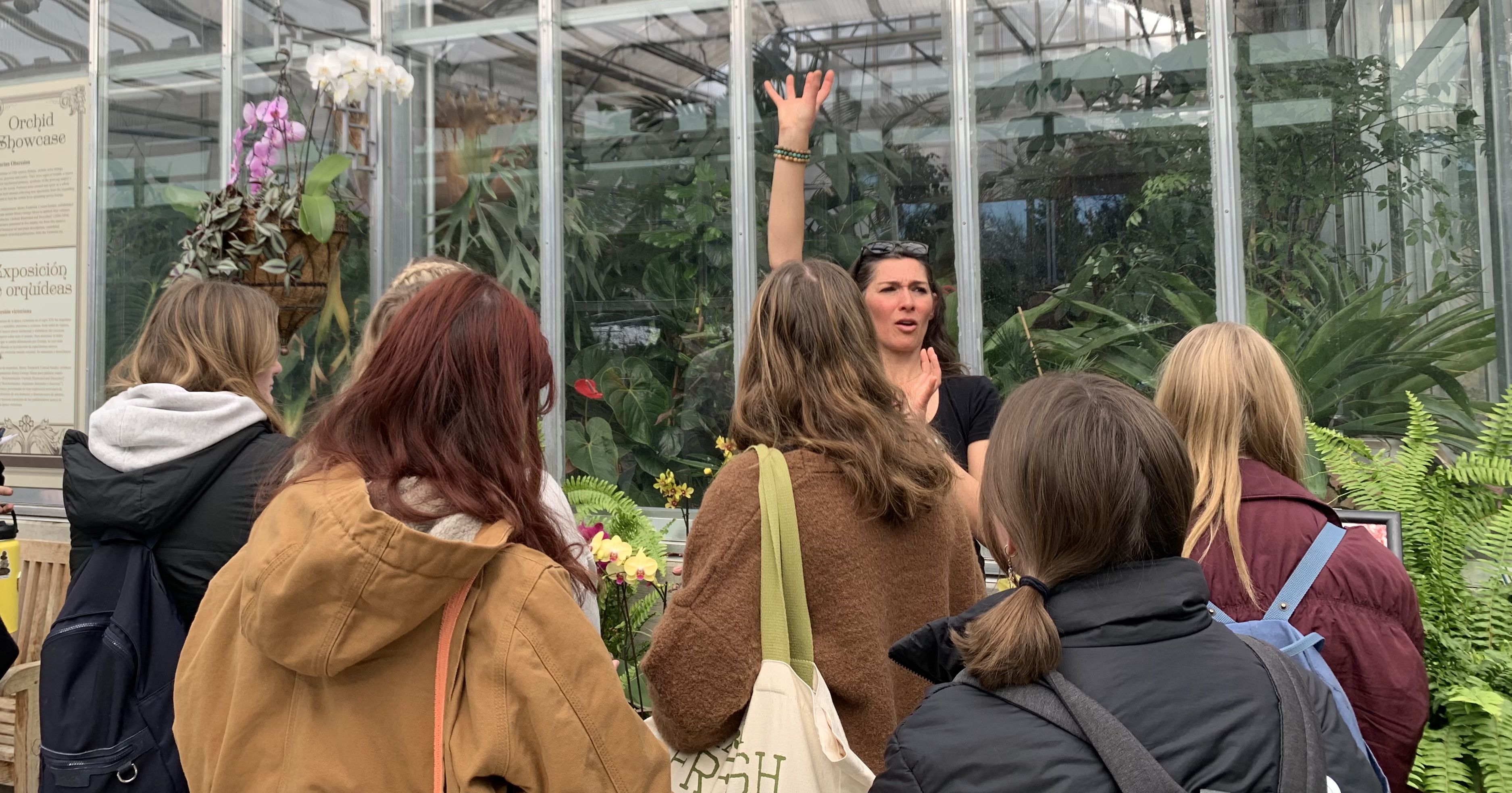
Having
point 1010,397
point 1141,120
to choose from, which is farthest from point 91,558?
point 1141,120

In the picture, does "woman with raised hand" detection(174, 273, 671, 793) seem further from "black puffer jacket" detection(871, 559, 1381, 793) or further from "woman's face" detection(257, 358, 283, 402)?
"woman's face" detection(257, 358, 283, 402)

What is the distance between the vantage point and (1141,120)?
14.3ft

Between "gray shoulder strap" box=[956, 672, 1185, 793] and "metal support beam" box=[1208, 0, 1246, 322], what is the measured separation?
3244mm

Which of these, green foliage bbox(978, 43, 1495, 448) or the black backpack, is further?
green foliage bbox(978, 43, 1495, 448)

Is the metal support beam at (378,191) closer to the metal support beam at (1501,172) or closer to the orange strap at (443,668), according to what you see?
the orange strap at (443,668)

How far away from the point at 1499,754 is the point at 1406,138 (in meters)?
2.52

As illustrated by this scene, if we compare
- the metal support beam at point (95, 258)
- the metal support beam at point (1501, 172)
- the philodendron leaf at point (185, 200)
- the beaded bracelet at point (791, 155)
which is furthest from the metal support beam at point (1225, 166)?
the metal support beam at point (95, 258)

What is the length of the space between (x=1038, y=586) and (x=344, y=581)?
2.82 feet

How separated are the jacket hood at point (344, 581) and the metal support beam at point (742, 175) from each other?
3.45 m

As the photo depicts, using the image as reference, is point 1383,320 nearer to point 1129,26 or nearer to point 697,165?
point 1129,26

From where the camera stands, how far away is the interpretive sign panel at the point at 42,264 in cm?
611

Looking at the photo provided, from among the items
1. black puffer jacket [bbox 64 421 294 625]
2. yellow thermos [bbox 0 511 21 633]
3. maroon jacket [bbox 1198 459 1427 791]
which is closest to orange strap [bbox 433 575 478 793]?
black puffer jacket [bbox 64 421 294 625]

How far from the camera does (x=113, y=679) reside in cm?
250

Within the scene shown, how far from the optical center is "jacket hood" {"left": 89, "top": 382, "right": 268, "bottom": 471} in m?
2.52
